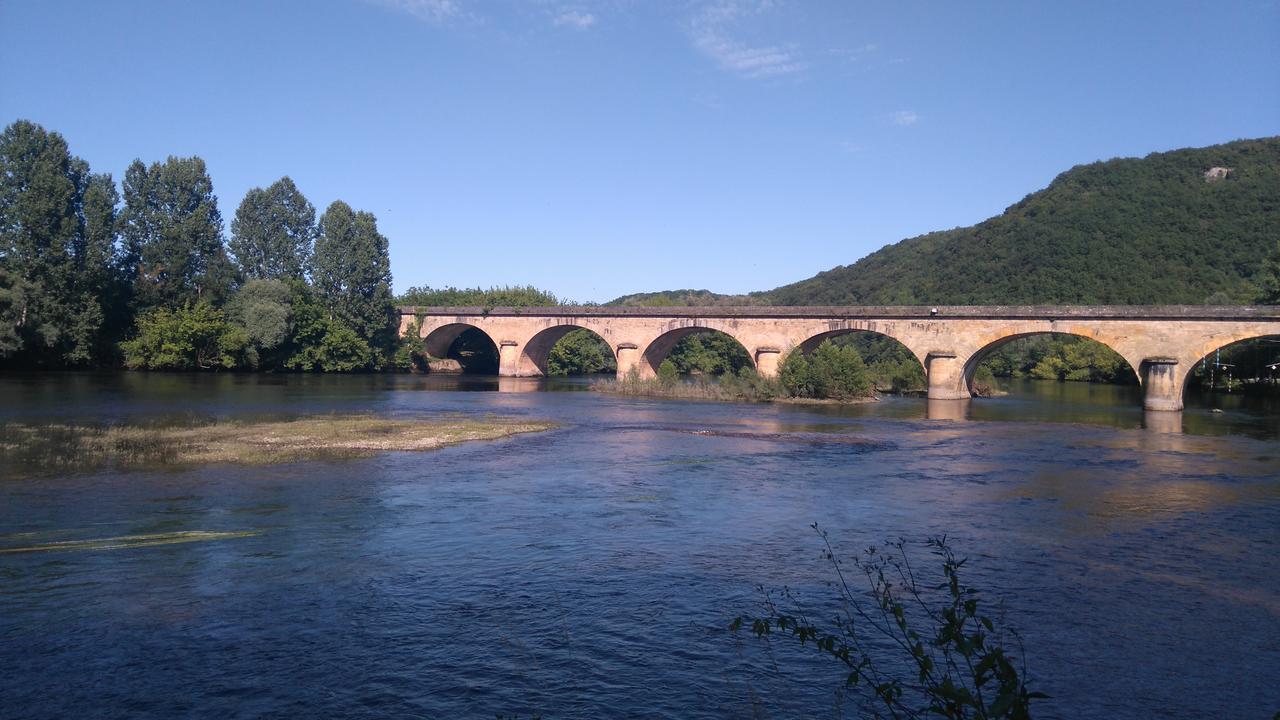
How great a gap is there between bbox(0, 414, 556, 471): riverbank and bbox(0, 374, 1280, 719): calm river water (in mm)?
1287

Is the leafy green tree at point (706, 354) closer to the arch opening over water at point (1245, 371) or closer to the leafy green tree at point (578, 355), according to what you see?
the leafy green tree at point (578, 355)

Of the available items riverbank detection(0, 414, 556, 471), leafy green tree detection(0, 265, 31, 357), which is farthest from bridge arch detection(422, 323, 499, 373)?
riverbank detection(0, 414, 556, 471)

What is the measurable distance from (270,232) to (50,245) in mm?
18882

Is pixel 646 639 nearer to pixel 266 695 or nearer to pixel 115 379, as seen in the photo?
pixel 266 695

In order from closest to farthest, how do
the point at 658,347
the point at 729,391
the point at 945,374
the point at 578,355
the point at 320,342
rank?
the point at 729,391
the point at 945,374
the point at 658,347
the point at 320,342
the point at 578,355

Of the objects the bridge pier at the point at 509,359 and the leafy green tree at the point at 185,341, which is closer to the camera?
the leafy green tree at the point at 185,341

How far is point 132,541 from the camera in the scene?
450 inches

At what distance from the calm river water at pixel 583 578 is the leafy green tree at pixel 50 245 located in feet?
124

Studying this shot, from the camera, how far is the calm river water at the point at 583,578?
7.26 meters

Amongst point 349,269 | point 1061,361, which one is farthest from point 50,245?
point 1061,361

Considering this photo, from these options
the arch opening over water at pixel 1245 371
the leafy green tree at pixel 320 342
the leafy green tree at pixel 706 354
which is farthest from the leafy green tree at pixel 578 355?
the arch opening over water at pixel 1245 371

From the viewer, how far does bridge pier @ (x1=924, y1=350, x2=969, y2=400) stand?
44.5 meters

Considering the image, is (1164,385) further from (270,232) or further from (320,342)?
(270,232)

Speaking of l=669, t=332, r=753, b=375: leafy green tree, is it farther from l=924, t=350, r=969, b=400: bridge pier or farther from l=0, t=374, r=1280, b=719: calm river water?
l=0, t=374, r=1280, b=719: calm river water
